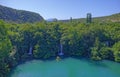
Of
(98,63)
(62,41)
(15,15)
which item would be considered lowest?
(98,63)

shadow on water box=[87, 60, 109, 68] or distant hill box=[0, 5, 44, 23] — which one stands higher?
distant hill box=[0, 5, 44, 23]

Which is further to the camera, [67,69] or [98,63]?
[98,63]

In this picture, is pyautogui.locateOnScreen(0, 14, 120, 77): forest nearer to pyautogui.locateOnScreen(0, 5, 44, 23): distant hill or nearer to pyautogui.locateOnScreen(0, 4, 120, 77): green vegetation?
pyautogui.locateOnScreen(0, 4, 120, 77): green vegetation

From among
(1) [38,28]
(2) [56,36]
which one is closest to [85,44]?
(2) [56,36]

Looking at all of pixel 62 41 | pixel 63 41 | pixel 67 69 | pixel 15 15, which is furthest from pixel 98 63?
pixel 15 15

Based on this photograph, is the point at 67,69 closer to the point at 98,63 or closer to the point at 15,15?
the point at 98,63

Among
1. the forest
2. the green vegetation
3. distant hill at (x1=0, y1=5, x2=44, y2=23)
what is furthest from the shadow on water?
distant hill at (x1=0, y1=5, x2=44, y2=23)

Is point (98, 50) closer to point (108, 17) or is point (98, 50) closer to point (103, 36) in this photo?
point (103, 36)
